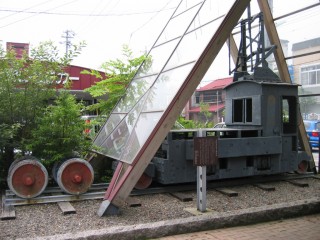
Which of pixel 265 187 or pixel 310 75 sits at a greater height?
pixel 310 75

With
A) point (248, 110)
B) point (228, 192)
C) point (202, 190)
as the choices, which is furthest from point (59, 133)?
point (248, 110)

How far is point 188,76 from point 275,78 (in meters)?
4.35

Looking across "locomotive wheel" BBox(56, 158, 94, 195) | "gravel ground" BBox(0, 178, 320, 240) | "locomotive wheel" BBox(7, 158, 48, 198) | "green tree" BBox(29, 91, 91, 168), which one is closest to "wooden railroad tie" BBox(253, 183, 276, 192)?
"gravel ground" BBox(0, 178, 320, 240)

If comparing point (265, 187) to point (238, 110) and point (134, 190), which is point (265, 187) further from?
point (134, 190)

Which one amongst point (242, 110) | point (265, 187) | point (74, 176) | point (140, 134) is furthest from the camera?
point (242, 110)

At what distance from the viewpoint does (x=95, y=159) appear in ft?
29.1

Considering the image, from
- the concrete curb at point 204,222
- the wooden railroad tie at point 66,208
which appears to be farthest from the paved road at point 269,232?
the wooden railroad tie at point 66,208

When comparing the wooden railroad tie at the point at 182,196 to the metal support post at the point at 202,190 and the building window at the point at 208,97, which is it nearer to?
the metal support post at the point at 202,190

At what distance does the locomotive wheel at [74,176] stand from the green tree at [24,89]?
1112mm

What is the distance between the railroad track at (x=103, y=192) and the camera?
646cm

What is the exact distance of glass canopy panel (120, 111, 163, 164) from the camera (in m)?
6.17

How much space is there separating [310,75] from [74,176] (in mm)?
7590

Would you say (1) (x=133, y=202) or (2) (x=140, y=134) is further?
(1) (x=133, y=202)

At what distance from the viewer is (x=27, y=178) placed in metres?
6.69
